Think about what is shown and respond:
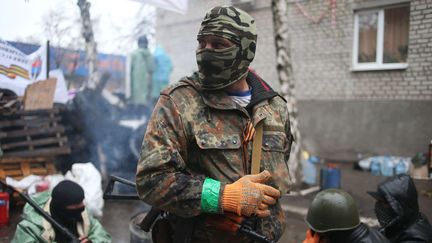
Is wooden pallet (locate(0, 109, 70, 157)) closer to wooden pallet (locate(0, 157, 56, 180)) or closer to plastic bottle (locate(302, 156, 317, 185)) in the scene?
wooden pallet (locate(0, 157, 56, 180))

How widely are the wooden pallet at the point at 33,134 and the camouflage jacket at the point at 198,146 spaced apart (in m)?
4.17

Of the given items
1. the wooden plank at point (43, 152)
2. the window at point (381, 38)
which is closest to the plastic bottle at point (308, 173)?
the window at point (381, 38)

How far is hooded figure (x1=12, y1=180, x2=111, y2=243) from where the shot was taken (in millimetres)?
2879

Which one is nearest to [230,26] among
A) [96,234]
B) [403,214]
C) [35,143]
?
[403,214]

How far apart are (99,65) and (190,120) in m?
7.04

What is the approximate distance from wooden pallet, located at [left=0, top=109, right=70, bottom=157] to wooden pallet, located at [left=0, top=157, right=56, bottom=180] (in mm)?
95

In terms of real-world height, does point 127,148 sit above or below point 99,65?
below

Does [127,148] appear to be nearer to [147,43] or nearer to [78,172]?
[78,172]

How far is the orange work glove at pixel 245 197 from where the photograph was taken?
58.5 inches

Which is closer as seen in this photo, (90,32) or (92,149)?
(92,149)

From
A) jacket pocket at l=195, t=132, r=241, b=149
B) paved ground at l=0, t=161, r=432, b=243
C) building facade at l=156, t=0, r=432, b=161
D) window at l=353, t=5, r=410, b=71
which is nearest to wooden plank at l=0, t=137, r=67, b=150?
paved ground at l=0, t=161, r=432, b=243

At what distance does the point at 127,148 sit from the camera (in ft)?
19.8

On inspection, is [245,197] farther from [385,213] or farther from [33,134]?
[33,134]

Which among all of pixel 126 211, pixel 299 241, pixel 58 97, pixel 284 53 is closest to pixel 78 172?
pixel 126 211
